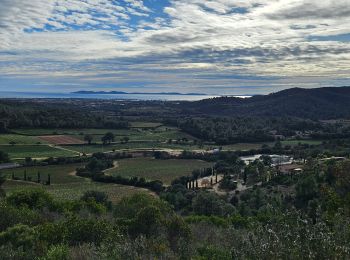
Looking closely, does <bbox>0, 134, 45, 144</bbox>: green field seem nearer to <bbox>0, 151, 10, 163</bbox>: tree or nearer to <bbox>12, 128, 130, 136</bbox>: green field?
<bbox>12, 128, 130, 136</bbox>: green field

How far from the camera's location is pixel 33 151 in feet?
329

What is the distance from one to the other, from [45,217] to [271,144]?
324 feet

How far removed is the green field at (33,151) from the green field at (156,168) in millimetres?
15386

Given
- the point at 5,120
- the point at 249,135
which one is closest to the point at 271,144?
the point at 249,135

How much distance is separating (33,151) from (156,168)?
3123cm

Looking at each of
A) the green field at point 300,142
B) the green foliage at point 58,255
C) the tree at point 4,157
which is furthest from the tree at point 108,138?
the green foliage at point 58,255

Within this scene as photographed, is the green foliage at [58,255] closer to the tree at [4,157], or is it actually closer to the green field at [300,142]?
the tree at [4,157]

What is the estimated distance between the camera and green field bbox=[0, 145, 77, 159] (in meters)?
96.5

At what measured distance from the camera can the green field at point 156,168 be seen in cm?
8238

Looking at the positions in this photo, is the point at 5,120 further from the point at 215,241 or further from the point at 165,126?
the point at 215,241

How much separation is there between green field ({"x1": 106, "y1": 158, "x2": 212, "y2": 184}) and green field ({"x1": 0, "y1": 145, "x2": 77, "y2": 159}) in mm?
15386

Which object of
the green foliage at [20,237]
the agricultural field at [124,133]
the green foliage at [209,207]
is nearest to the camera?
the green foliage at [20,237]

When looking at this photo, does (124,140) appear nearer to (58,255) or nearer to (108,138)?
(108,138)

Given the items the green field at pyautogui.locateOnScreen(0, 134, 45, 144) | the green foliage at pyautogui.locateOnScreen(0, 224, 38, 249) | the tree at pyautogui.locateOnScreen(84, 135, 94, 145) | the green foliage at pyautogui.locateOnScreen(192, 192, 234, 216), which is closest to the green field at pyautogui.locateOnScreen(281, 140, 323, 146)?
the tree at pyautogui.locateOnScreen(84, 135, 94, 145)
